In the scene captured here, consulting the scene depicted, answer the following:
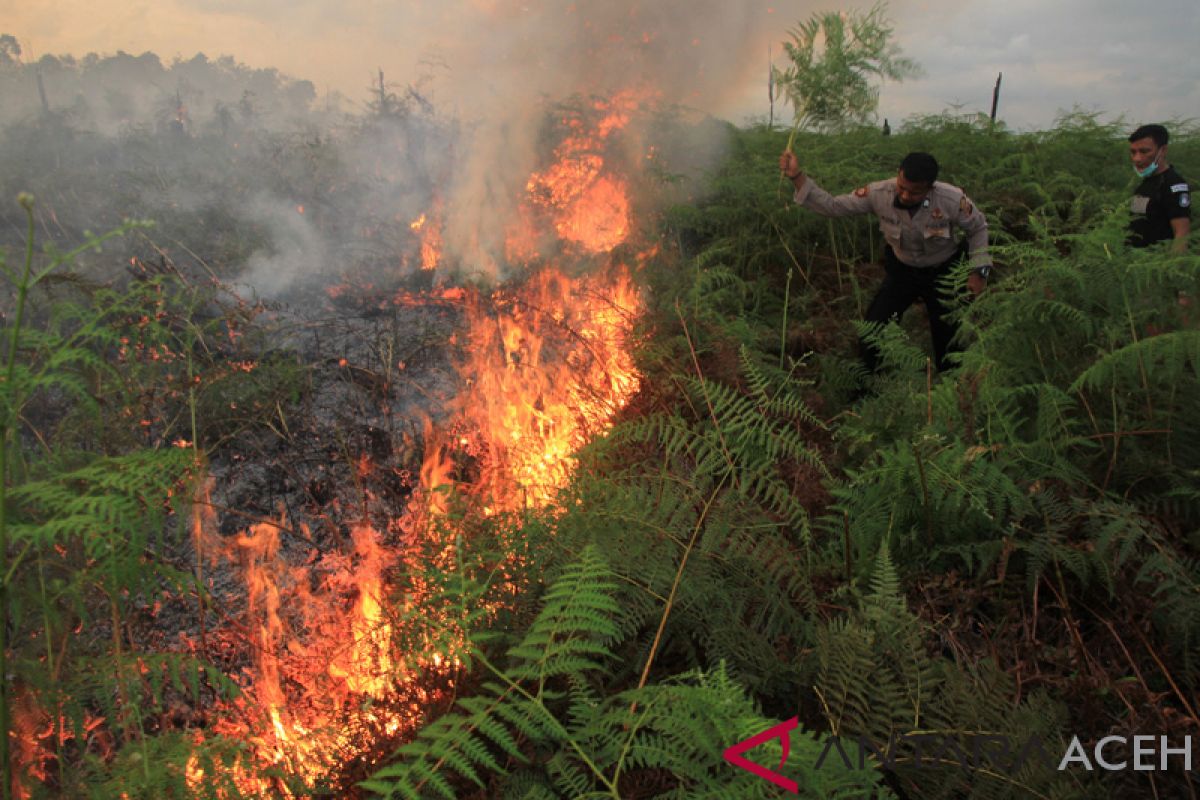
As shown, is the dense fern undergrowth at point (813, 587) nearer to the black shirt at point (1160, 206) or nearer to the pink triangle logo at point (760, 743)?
the pink triangle logo at point (760, 743)

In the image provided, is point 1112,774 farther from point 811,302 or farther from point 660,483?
point 811,302

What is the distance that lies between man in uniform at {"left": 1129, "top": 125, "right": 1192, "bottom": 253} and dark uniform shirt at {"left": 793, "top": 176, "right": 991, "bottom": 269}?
1260 mm

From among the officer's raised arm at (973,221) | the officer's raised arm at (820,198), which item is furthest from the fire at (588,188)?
the officer's raised arm at (973,221)

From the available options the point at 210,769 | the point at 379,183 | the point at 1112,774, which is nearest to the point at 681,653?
the point at 1112,774

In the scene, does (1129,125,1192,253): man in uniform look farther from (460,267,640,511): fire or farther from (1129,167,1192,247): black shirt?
(460,267,640,511): fire

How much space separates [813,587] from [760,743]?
110 cm

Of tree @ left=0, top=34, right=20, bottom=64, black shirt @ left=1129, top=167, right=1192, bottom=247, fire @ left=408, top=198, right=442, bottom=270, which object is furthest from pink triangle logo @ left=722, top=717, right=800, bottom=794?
tree @ left=0, top=34, right=20, bottom=64

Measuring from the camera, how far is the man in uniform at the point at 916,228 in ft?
15.7

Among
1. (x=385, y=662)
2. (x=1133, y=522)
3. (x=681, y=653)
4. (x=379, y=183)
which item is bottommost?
(x=385, y=662)

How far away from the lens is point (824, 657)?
1.82 metres

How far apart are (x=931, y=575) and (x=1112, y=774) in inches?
32.2

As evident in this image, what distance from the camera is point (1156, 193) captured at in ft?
17.0

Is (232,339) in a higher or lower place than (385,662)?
higher

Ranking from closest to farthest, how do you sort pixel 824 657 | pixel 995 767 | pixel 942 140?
pixel 995 767 < pixel 824 657 < pixel 942 140
